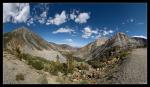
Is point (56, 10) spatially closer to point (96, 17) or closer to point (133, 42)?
point (96, 17)

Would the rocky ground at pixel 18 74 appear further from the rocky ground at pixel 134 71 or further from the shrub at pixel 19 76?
the rocky ground at pixel 134 71

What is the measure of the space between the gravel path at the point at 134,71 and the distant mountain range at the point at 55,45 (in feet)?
1.23

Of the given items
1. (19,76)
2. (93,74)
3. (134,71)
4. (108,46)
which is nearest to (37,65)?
(19,76)

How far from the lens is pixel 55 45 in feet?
39.7

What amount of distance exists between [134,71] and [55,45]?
2.69 m

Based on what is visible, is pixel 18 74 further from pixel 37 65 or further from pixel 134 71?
pixel 134 71

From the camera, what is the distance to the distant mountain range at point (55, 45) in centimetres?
1191

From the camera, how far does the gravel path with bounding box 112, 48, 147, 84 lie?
38.3 feet

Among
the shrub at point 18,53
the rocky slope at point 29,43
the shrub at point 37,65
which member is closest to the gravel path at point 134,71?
the rocky slope at point 29,43

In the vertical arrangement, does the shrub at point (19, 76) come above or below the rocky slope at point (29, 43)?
below

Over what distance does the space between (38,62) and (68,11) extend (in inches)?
75.9

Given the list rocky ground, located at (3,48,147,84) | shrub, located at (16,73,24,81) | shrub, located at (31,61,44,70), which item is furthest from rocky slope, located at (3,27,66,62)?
shrub, located at (16,73,24,81)

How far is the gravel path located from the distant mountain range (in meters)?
0.38

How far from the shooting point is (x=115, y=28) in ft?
39.3
